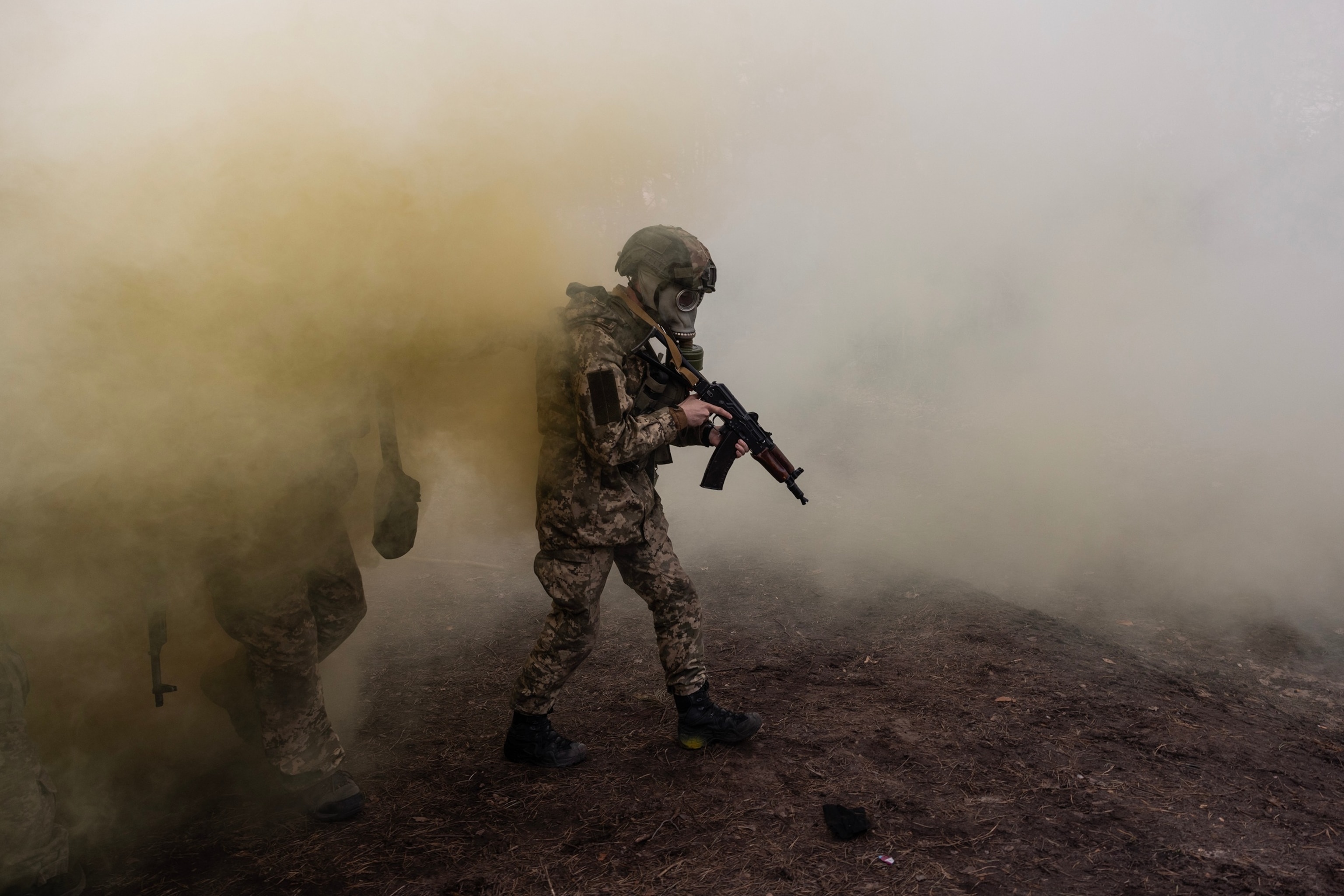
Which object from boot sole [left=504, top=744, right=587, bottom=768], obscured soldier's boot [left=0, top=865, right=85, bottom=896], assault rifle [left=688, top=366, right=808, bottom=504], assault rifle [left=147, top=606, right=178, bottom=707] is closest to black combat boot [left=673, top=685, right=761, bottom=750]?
boot sole [left=504, top=744, right=587, bottom=768]

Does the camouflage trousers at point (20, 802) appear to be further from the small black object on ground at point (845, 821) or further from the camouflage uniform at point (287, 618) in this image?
the small black object on ground at point (845, 821)

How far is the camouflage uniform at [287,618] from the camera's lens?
2.45m

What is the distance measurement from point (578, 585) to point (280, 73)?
A: 182 cm

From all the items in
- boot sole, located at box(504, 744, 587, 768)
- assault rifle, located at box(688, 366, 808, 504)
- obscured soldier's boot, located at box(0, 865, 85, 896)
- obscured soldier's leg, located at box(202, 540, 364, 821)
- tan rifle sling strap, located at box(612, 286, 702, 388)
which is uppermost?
tan rifle sling strap, located at box(612, 286, 702, 388)

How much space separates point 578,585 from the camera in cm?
276

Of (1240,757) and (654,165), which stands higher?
(654,165)

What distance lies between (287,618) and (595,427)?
1108 millimetres

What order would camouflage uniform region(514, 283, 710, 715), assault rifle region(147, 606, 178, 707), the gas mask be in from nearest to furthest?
1. assault rifle region(147, 606, 178, 707)
2. camouflage uniform region(514, 283, 710, 715)
3. the gas mask

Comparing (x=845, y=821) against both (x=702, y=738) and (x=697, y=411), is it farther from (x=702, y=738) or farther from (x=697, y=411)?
(x=697, y=411)

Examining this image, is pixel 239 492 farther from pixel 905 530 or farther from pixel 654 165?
pixel 905 530

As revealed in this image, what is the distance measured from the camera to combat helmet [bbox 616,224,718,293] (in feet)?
8.87

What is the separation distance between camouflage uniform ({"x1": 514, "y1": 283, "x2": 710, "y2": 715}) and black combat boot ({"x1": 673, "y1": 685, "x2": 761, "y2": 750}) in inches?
1.9

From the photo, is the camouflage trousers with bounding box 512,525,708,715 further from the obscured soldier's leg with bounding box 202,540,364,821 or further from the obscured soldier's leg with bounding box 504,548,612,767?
the obscured soldier's leg with bounding box 202,540,364,821

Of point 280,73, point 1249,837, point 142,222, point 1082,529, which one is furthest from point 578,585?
point 1082,529
